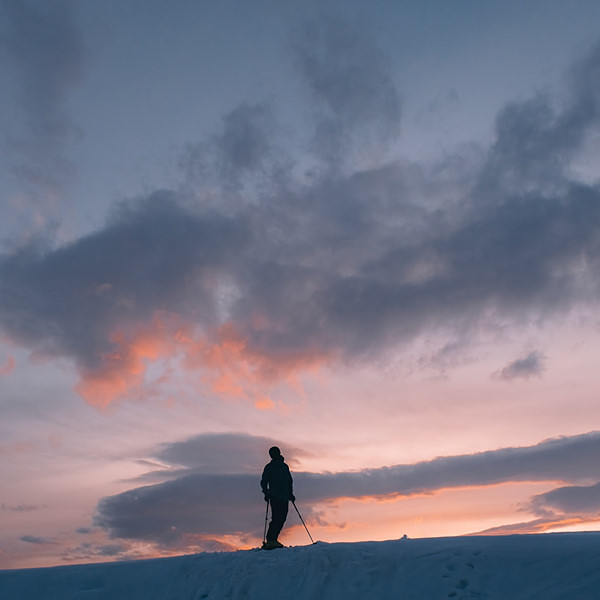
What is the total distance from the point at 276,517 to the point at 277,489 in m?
0.71

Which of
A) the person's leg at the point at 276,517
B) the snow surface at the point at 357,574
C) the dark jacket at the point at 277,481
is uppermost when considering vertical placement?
the dark jacket at the point at 277,481

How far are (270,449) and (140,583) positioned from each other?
15.8 ft

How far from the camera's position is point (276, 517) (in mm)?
15609

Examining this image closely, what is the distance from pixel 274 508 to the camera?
1572cm

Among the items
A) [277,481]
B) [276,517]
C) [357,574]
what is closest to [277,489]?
[277,481]

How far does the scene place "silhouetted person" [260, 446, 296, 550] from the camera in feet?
51.1

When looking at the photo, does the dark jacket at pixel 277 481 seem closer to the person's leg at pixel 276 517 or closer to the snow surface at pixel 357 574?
the person's leg at pixel 276 517

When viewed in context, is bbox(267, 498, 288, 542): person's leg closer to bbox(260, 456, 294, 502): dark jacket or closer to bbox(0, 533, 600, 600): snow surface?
bbox(260, 456, 294, 502): dark jacket

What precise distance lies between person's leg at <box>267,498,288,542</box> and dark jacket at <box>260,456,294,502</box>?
0.14m

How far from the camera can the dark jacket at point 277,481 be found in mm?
15703

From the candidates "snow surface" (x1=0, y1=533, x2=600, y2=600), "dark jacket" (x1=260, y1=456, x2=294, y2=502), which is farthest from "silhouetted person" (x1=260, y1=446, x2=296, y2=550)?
"snow surface" (x1=0, y1=533, x2=600, y2=600)

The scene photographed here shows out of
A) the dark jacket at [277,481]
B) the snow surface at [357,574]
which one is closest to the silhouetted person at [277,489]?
the dark jacket at [277,481]

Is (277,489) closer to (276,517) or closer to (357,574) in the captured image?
(276,517)

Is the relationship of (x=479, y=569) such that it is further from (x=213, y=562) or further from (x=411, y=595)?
(x=213, y=562)
